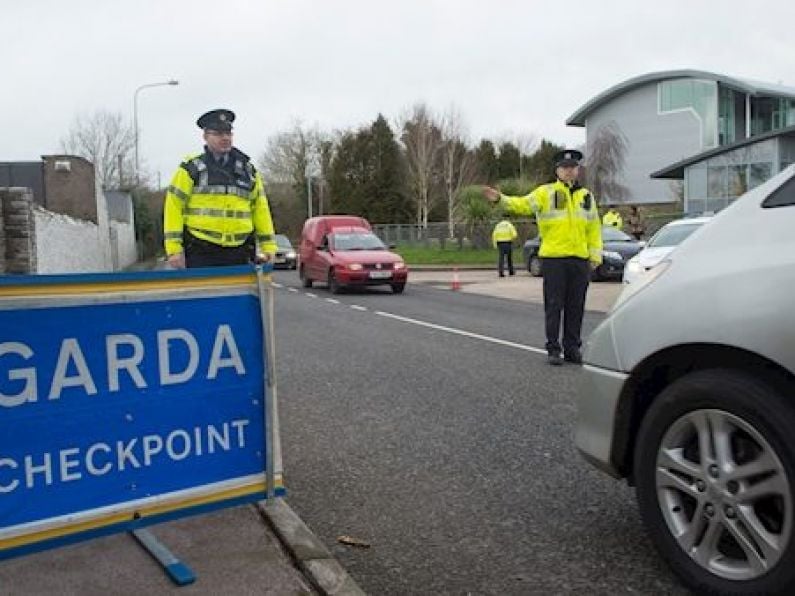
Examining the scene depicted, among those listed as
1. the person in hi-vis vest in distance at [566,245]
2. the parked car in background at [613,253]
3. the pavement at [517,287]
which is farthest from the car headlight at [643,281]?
the parked car in background at [613,253]

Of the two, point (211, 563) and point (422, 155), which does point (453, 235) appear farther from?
point (211, 563)

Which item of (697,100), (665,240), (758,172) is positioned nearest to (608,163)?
(697,100)

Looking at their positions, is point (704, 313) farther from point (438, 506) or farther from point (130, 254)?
point (130, 254)

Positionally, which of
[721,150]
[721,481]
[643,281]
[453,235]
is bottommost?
[721,481]

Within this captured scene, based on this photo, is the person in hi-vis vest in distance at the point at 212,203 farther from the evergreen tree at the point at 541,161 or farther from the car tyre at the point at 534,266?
the evergreen tree at the point at 541,161

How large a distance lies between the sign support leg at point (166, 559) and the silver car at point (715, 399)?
65.5 inches

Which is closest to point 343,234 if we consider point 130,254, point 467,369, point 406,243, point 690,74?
point 467,369

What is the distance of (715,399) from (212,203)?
360 centimetres

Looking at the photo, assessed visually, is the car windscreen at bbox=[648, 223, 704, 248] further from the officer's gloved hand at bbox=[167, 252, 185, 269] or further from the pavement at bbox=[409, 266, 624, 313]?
the officer's gloved hand at bbox=[167, 252, 185, 269]

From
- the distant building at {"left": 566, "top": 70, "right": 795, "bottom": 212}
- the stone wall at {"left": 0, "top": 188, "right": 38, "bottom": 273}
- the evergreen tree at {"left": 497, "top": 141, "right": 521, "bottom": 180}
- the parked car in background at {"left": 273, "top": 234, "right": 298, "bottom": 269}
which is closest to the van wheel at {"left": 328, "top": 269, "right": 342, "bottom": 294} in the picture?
the stone wall at {"left": 0, "top": 188, "right": 38, "bottom": 273}

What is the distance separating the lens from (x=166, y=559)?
10.8 ft

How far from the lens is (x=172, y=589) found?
308 cm

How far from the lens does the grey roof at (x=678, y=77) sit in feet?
179

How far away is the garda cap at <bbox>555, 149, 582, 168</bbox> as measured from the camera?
7953 millimetres
